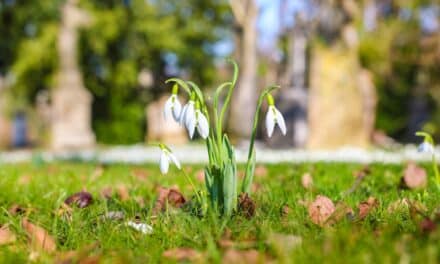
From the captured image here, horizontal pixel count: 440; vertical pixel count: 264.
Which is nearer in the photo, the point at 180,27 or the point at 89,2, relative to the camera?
the point at 89,2

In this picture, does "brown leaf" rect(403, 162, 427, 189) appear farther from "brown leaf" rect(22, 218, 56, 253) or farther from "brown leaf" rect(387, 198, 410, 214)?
"brown leaf" rect(22, 218, 56, 253)

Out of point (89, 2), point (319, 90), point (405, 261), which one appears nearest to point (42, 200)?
point (405, 261)

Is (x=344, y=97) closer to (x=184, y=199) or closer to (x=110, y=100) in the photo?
(x=184, y=199)

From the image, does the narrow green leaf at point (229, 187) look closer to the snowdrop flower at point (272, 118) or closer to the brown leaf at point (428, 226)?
the snowdrop flower at point (272, 118)

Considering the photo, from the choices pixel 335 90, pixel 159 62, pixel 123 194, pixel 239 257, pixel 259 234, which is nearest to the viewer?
pixel 239 257

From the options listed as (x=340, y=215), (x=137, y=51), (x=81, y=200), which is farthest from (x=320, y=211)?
(x=137, y=51)

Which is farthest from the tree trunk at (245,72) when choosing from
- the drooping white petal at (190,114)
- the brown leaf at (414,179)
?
the drooping white petal at (190,114)

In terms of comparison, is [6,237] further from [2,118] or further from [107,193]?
[2,118]
